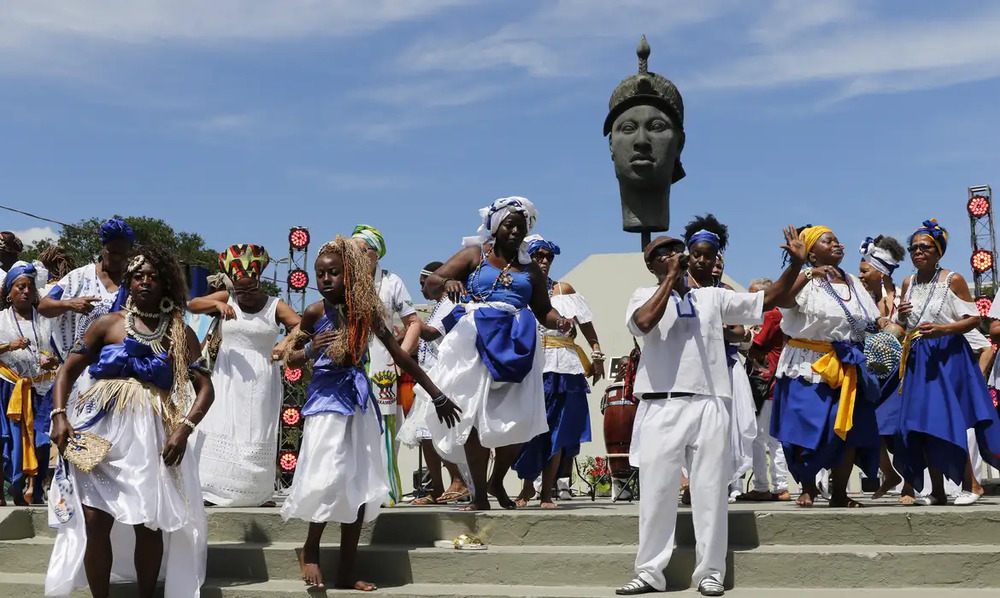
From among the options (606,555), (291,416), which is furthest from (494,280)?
(291,416)

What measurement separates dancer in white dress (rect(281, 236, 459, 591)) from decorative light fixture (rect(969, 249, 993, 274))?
13.6 meters

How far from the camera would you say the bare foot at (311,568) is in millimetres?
6391

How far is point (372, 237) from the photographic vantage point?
8.91 m

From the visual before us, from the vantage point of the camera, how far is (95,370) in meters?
6.29

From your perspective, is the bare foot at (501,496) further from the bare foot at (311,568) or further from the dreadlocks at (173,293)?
the dreadlocks at (173,293)

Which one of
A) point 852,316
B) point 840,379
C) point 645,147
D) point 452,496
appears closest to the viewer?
point 840,379

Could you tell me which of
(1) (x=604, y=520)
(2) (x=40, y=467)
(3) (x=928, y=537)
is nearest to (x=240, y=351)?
(2) (x=40, y=467)

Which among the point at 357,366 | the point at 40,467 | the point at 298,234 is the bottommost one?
the point at 40,467

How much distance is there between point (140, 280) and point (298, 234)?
8.96m

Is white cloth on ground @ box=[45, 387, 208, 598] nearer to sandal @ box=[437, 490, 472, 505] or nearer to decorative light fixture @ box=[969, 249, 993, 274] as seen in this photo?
sandal @ box=[437, 490, 472, 505]

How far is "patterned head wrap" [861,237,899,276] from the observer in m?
8.65

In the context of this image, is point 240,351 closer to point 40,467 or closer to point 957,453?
point 40,467

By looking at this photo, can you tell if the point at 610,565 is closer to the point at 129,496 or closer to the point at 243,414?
the point at 129,496

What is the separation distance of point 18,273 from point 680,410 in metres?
5.82
